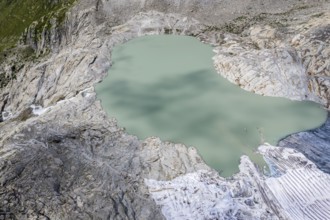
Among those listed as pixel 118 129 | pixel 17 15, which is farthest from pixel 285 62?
pixel 17 15

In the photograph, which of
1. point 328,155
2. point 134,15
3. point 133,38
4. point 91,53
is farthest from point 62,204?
point 134,15

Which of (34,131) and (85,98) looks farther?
(85,98)

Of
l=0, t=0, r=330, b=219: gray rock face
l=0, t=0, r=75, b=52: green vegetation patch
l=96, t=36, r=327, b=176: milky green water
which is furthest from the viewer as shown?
l=0, t=0, r=75, b=52: green vegetation patch

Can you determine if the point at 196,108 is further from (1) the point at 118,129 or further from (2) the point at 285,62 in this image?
(2) the point at 285,62

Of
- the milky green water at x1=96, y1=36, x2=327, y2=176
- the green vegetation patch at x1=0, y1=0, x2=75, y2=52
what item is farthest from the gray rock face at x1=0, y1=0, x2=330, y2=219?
the green vegetation patch at x1=0, y1=0, x2=75, y2=52

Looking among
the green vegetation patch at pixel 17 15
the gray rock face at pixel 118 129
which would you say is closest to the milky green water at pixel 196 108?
the gray rock face at pixel 118 129

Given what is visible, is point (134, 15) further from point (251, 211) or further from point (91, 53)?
point (251, 211)

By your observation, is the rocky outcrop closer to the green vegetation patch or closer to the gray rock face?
the gray rock face

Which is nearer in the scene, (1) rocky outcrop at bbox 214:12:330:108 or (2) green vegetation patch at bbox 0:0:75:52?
(1) rocky outcrop at bbox 214:12:330:108
